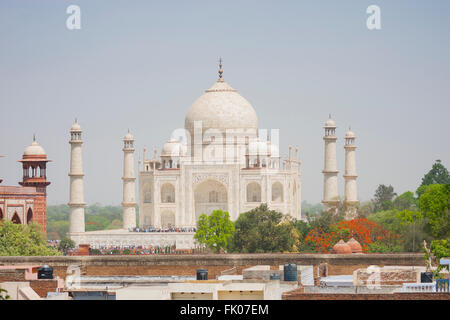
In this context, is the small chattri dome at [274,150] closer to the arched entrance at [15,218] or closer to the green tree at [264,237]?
the arched entrance at [15,218]

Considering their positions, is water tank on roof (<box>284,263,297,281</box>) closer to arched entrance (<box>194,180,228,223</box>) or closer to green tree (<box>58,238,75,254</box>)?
green tree (<box>58,238,75,254</box>)

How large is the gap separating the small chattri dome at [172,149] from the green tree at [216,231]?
9.34 meters

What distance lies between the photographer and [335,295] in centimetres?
1655

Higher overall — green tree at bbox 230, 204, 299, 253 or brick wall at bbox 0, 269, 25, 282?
green tree at bbox 230, 204, 299, 253

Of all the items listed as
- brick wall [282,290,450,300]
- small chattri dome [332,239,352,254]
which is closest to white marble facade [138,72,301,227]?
small chattri dome [332,239,352,254]

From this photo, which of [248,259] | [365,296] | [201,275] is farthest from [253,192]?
[365,296]

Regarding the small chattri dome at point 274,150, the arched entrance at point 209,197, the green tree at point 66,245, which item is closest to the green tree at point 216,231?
the green tree at point 66,245

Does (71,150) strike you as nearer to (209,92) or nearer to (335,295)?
(209,92)

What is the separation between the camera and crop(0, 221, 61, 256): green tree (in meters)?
30.5

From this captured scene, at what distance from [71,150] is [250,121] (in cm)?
887

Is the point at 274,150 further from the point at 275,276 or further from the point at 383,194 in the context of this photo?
the point at 275,276

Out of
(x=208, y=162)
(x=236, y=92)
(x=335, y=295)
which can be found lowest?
(x=335, y=295)

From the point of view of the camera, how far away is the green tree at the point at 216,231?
126ft
